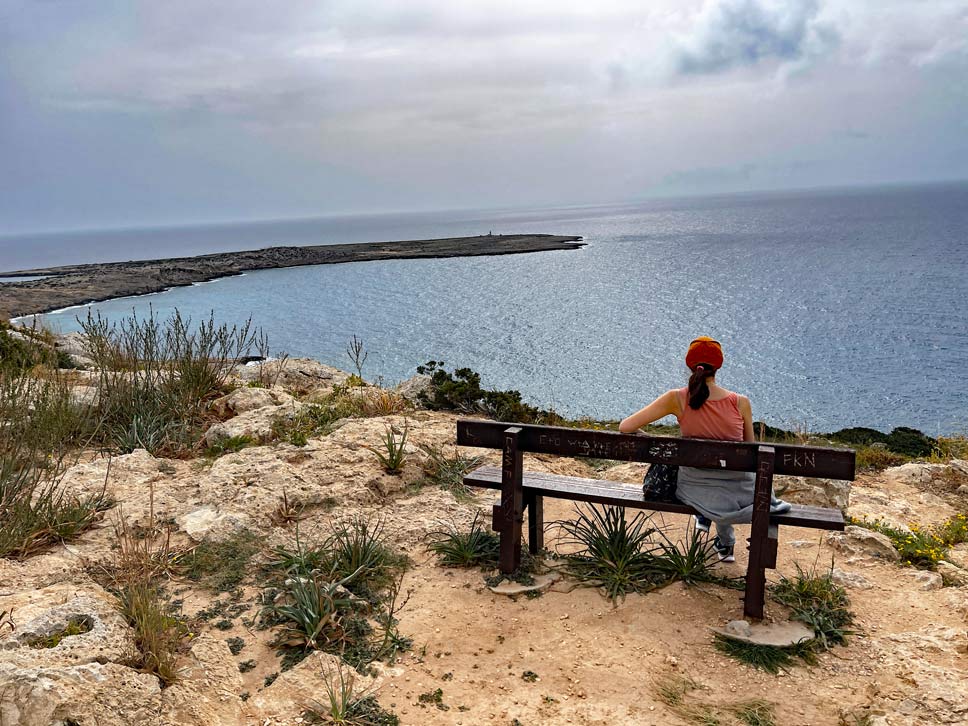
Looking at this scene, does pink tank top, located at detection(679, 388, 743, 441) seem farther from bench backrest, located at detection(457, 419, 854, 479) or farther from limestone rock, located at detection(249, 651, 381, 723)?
limestone rock, located at detection(249, 651, 381, 723)

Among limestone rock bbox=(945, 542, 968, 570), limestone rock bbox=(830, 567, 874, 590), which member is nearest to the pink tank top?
limestone rock bbox=(830, 567, 874, 590)

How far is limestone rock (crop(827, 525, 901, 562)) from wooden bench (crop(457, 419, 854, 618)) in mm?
1269

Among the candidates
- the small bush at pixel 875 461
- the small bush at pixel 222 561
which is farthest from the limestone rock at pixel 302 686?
the small bush at pixel 875 461

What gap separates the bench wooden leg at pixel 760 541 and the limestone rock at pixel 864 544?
1750mm

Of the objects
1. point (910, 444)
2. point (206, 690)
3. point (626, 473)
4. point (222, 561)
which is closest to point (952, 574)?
point (626, 473)

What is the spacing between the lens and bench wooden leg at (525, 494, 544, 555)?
4758 millimetres

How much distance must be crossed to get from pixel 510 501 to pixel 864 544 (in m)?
3.01

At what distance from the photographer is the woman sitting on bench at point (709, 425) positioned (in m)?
4.32

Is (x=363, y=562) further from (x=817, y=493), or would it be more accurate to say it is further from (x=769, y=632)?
(x=817, y=493)

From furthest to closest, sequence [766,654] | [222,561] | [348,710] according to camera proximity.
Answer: [222,561], [766,654], [348,710]

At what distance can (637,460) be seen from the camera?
13.7 ft

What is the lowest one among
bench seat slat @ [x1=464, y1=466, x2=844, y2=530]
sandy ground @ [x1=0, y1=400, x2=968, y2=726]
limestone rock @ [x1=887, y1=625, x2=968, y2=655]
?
limestone rock @ [x1=887, y1=625, x2=968, y2=655]

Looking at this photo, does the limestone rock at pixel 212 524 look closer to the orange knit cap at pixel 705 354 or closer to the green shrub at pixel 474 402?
the orange knit cap at pixel 705 354

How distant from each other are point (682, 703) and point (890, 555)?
2897 mm
